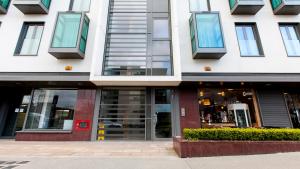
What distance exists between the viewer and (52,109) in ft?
31.0

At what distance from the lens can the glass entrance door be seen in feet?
29.3

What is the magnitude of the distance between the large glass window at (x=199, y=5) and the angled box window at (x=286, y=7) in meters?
4.33

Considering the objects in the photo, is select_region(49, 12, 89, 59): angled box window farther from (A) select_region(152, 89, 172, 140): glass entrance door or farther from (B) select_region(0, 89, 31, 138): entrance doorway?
(A) select_region(152, 89, 172, 140): glass entrance door

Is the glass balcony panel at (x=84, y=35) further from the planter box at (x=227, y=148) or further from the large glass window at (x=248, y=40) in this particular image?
the large glass window at (x=248, y=40)

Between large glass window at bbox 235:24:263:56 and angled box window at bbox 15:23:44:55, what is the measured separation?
1285 cm

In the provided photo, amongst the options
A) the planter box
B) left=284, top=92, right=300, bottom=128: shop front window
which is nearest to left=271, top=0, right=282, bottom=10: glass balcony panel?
left=284, top=92, right=300, bottom=128: shop front window

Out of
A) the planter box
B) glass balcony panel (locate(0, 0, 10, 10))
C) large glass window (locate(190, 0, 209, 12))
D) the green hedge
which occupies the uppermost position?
large glass window (locate(190, 0, 209, 12))

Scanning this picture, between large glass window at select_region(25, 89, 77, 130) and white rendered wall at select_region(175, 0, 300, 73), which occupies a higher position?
white rendered wall at select_region(175, 0, 300, 73)

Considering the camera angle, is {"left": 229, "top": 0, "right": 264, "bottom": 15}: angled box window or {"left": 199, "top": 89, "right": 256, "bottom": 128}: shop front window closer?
{"left": 199, "top": 89, "right": 256, "bottom": 128}: shop front window

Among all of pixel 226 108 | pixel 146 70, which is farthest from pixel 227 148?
pixel 146 70

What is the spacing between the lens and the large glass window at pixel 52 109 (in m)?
9.03

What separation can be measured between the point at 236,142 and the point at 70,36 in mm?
9748

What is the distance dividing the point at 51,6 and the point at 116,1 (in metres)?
4.45

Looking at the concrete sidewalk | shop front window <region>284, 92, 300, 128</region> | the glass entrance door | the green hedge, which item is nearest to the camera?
the concrete sidewalk
